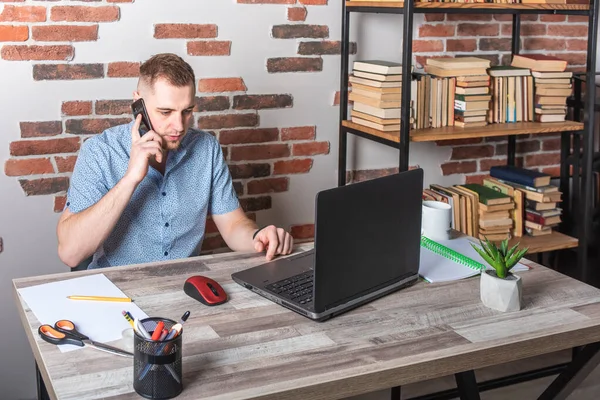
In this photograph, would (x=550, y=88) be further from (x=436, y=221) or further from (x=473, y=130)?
(x=436, y=221)

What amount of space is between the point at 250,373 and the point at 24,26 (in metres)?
1.71

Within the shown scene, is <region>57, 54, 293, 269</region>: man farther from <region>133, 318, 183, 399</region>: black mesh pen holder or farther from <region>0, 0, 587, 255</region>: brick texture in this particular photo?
<region>133, 318, 183, 399</region>: black mesh pen holder

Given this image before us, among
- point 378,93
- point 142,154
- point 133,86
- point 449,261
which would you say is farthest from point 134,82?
point 449,261

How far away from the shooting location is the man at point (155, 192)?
2294mm

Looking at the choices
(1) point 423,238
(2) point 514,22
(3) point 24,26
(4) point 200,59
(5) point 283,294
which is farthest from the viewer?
(2) point 514,22

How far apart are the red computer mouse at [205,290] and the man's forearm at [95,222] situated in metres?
0.47

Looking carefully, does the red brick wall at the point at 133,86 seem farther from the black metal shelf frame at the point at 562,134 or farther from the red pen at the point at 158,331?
the red pen at the point at 158,331

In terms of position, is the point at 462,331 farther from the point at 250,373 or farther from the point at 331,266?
the point at 250,373

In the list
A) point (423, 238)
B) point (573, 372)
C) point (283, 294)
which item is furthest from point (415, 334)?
point (423, 238)

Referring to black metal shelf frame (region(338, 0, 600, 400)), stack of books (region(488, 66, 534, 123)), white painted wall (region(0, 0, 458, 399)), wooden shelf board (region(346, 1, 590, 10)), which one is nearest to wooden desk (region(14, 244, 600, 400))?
white painted wall (region(0, 0, 458, 399))

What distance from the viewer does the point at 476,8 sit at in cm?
302

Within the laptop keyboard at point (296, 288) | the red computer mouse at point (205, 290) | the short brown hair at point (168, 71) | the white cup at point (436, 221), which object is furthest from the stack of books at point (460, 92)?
the red computer mouse at point (205, 290)

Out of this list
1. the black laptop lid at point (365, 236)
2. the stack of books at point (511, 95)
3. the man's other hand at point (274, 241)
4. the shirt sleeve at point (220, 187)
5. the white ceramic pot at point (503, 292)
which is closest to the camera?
Answer: the black laptop lid at point (365, 236)

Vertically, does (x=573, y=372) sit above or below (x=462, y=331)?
below
